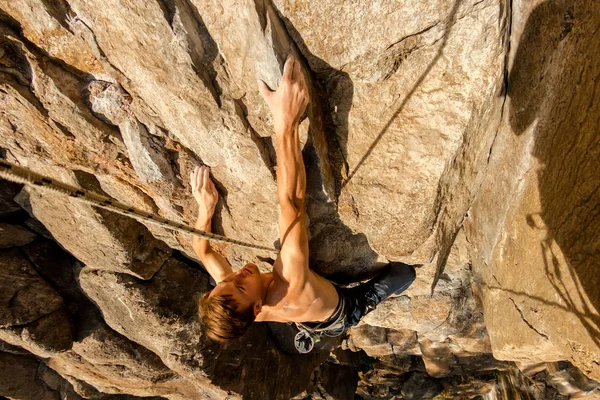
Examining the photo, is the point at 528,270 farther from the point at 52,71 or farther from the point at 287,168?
the point at 52,71

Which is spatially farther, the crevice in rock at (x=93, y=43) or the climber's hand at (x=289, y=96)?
the crevice in rock at (x=93, y=43)

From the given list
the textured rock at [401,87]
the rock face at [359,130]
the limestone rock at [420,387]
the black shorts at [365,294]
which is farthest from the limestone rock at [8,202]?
the limestone rock at [420,387]

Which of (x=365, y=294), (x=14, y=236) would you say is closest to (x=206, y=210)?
(x=365, y=294)

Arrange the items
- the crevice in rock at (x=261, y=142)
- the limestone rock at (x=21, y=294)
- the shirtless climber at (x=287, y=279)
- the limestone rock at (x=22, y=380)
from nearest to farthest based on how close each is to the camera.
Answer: the shirtless climber at (x=287, y=279)
the crevice in rock at (x=261, y=142)
the limestone rock at (x=21, y=294)
the limestone rock at (x=22, y=380)

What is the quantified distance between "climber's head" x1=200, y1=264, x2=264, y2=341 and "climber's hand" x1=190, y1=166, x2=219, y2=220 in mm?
740

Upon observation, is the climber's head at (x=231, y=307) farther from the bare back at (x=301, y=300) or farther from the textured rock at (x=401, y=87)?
the textured rock at (x=401, y=87)

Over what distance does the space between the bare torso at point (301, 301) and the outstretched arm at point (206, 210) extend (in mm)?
802

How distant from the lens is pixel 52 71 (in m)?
2.61

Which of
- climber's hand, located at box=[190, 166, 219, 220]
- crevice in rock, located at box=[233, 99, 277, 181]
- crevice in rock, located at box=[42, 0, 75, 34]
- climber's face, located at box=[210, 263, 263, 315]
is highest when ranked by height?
crevice in rock, located at box=[42, 0, 75, 34]

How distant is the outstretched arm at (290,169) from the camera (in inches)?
86.2

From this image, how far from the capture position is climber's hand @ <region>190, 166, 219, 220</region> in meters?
3.12

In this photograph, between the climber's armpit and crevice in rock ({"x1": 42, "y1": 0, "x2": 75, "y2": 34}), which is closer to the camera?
crevice in rock ({"x1": 42, "y1": 0, "x2": 75, "y2": 34})

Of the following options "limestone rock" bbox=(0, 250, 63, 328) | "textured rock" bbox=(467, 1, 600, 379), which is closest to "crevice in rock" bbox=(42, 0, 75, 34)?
"textured rock" bbox=(467, 1, 600, 379)

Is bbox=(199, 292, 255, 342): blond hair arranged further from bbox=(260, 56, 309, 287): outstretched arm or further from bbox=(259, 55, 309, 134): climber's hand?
bbox=(259, 55, 309, 134): climber's hand
